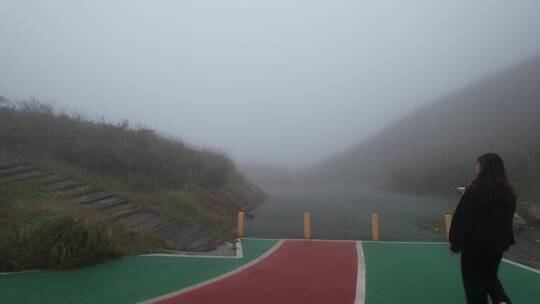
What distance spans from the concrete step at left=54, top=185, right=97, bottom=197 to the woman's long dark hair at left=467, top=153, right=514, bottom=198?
395 inches

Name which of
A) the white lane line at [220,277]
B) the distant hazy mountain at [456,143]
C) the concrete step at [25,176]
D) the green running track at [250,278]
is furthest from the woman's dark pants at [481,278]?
the distant hazy mountain at [456,143]

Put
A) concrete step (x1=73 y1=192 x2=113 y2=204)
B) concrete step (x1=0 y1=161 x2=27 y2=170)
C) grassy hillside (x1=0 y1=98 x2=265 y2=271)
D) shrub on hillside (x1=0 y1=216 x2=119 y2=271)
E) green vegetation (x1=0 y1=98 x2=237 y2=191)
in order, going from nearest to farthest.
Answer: shrub on hillside (x1=0 y1=216 x2=119 y2=271) < grassy hillside (x1=0 y1=98 x2=265 y2=271) < concrete step (x1=73 y1=192 x2=113 y2=204) < concrete step (x1=0 y1=161 x2=27 y2=170) < green vegetation (x1=0 y1=98 x2=237 y2=191)

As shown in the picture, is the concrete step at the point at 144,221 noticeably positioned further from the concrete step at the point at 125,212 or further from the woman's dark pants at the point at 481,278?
the woman's dark pants at the point at 481,278

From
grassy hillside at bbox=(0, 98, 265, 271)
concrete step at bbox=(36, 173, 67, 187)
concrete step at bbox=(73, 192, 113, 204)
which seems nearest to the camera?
grassy hillside at bbox=(0, 98, 265, 271)

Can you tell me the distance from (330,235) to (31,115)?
13683 millimetres

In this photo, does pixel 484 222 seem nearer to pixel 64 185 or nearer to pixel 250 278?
pixel 250 278

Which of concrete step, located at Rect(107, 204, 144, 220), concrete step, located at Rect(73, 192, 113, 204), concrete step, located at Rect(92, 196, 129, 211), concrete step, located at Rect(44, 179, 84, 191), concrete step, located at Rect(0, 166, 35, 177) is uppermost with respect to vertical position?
concrete step, located at Rect(0, 166, 35, 177)

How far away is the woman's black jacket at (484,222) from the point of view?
3.86 metres

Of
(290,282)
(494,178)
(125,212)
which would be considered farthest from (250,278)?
(125,212)

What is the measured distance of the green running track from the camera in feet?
17.6

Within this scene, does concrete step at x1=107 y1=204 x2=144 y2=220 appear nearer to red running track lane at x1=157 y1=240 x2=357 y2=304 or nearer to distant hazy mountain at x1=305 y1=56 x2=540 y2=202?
red running track lane at x1=157 y1=240 x2=357 y2=304

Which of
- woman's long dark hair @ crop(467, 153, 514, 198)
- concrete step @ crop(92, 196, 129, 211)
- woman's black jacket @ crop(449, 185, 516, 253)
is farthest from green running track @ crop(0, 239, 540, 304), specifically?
concrete step @ crop(92, 196, 129, 211)

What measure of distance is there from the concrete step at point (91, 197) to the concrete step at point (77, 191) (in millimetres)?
165

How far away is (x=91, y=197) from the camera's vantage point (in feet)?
34.2
